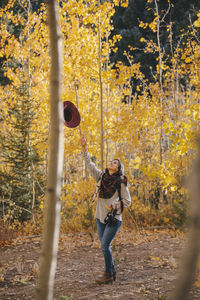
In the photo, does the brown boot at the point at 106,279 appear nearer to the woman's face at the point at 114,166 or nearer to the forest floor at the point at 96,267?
the forest floor at the point at 96,267

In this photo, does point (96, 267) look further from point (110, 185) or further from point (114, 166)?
point (114, 166)

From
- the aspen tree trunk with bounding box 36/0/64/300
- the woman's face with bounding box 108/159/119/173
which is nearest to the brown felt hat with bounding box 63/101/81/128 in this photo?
the woman's face with bounding box 108/159/119/173

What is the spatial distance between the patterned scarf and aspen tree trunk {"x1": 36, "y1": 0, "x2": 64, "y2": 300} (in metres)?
2.70

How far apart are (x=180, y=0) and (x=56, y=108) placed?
2508cm

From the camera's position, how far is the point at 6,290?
3969 mm

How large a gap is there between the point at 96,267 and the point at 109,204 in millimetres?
1640

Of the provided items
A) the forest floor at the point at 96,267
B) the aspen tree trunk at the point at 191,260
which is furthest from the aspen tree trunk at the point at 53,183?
the forest floor at the point at 96,267

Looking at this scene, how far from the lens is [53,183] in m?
0.96

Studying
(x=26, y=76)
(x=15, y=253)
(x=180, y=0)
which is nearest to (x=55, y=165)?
(x=15, y=253)

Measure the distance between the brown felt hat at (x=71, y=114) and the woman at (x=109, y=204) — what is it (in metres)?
0.64

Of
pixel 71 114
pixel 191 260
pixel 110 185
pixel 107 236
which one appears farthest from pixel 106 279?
pixel 191 260

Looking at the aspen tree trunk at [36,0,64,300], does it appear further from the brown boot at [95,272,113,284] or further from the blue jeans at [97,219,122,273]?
the brown boot at [95,272,113,284]

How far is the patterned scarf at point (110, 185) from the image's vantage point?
3.67m

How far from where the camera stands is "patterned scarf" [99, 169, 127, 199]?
3670 mm
